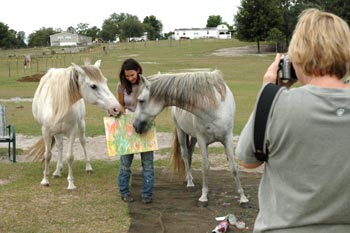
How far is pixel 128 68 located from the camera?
5.60 metres

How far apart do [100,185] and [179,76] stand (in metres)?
2.60

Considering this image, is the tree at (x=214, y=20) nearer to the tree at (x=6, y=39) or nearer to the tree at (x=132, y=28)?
the tree at (x=132, y=28)

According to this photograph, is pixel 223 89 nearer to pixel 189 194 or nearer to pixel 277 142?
pixel 189 194

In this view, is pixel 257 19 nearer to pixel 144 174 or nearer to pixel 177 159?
pixel 177 159

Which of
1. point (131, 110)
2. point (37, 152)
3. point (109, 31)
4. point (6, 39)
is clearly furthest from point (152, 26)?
point (131, 110)

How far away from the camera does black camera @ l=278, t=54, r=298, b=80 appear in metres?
1.70

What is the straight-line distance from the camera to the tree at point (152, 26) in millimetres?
118050

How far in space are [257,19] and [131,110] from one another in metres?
51.2

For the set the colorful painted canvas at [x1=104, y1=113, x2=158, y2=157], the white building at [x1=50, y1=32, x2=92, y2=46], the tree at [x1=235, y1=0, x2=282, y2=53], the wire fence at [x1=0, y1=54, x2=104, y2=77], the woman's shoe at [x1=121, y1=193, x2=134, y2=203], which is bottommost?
the woman's shoe at [x1=121, y1=193, x2=134, y2=203]

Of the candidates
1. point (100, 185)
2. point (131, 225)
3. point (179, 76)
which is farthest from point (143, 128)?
point (100, 185)

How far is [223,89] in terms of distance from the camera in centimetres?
565

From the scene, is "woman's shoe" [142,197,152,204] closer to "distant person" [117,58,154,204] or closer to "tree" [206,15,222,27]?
"distant person" [117,58,154,204]

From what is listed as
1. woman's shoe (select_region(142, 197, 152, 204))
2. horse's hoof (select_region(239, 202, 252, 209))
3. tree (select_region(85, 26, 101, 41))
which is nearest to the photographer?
horse's hoof (select_region(239, 202, 252, 209))

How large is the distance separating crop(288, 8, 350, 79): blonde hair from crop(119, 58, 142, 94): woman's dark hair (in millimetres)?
4131
